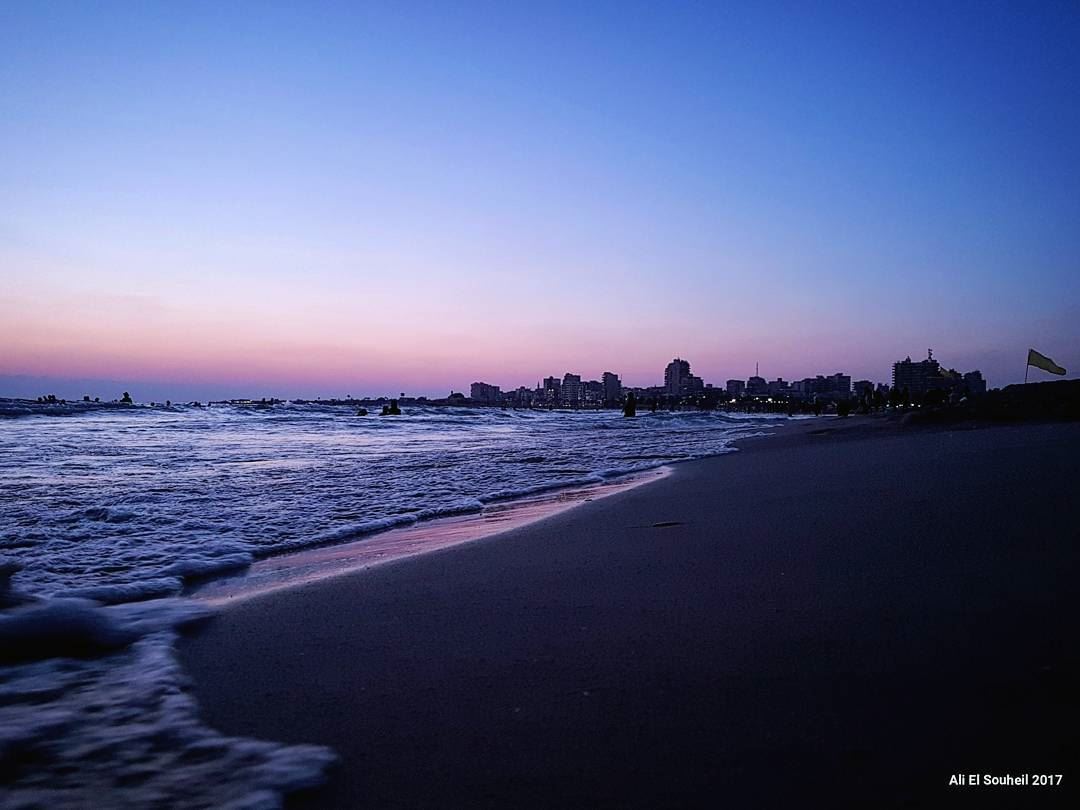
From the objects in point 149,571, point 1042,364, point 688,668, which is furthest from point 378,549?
point 1042,364

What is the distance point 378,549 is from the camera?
4.65 meters

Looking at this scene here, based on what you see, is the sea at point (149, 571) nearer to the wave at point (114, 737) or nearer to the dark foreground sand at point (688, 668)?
the wave at point (114, 737)

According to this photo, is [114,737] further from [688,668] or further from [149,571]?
[149,571]

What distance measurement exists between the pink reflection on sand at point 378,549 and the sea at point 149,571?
142 mm

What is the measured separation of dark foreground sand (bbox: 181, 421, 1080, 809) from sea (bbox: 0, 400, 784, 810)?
18cm

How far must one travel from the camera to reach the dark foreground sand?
1506mm

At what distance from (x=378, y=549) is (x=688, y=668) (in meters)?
3.06

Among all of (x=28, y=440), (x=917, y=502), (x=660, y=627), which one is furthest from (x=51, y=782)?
(x=28, y=440)

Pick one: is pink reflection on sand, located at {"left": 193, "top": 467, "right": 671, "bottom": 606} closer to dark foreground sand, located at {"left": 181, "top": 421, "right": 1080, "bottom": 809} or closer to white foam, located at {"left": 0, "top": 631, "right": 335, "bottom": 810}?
dark foreground sand, located at {"left": 181, "top": 421, "right": 1080, "bottom": 809}

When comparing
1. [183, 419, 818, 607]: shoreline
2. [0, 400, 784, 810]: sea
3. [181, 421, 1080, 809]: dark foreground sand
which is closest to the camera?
[181, 421, 1080, 809]: dark foreground sand

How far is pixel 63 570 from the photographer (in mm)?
3834

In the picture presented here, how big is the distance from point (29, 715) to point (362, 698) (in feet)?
3.58

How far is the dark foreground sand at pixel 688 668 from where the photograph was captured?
59.3 inches

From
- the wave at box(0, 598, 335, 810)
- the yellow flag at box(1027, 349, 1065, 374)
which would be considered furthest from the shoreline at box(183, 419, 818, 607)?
the yellow flag at box(1027, 349, 1065, 374)
